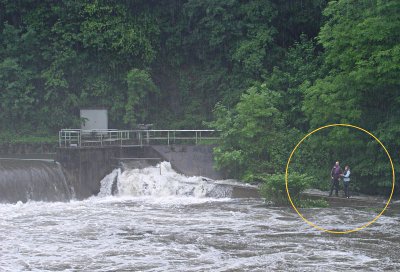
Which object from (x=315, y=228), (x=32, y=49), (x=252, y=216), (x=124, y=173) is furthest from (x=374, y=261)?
(x=32, y=49)

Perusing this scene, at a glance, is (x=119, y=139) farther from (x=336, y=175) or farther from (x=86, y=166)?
(x=336, y=175)

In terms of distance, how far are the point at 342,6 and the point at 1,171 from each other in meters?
16.6

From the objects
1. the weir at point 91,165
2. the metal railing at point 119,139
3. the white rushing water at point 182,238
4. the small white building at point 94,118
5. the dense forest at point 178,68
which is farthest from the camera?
the small white building at point 94,118

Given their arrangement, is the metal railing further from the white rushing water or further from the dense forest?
the white rushing water

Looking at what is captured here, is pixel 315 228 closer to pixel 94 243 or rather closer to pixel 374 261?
pixel 374 261

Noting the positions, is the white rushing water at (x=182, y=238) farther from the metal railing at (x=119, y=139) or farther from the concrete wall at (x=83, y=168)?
the metal railing at (x=119, y=139)

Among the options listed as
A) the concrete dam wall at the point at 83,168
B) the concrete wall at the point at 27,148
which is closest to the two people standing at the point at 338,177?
the concrete dam wall at the point at 83,168

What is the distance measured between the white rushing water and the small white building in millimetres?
10093

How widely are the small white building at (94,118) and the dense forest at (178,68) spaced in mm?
615

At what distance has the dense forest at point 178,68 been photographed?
1375 inches

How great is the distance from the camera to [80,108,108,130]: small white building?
4162 centimetres

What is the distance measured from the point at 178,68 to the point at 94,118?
6.79 meters

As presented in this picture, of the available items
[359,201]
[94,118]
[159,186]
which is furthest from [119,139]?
[359,201]

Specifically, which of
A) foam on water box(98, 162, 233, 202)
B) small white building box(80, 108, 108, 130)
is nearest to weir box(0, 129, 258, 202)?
foam on water box(98, 162, 233, 202)
